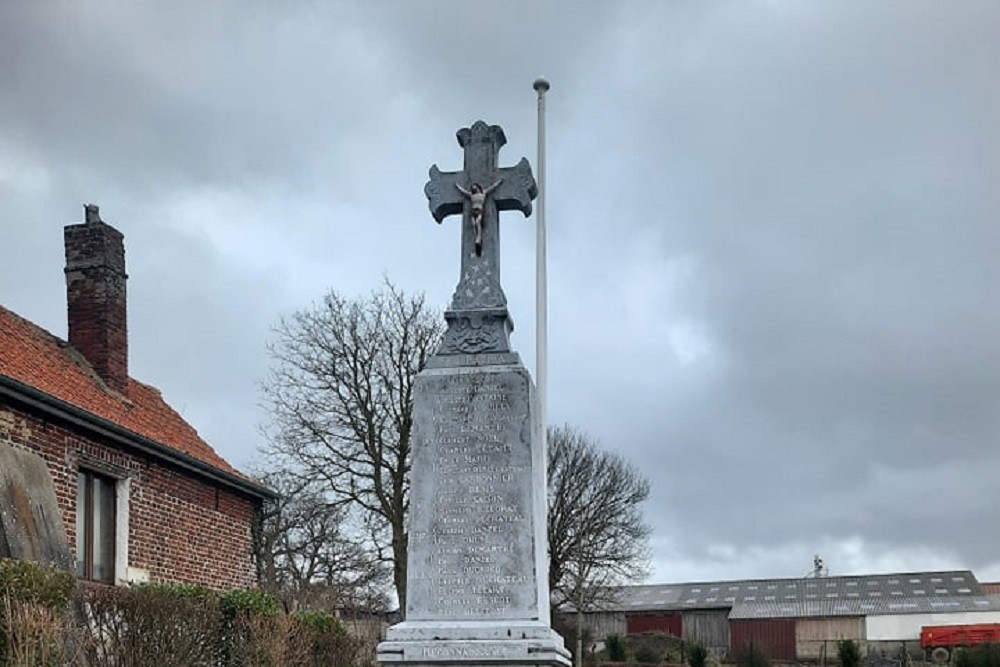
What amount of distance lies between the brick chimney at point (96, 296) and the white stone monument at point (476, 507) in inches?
385

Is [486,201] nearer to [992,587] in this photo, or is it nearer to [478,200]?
[478,200]

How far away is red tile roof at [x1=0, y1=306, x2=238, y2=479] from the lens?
1612 centimetres

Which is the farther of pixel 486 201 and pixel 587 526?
pixel 587 526

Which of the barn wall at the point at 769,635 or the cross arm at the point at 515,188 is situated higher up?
the cross arm at the point at 515,188

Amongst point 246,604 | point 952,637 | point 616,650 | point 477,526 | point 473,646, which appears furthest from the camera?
point 952,637

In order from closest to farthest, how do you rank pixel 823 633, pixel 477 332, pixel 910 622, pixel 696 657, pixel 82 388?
pixel 477 332
pixel 82 388
pixel 696 657
pixel 910 622
pixel 823 633

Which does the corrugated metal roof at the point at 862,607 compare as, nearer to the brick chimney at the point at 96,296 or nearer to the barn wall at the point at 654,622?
the barn wall at the point at 654,622

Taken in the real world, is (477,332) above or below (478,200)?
below

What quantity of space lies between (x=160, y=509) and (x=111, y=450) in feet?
5.25

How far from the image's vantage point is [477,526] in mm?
10352

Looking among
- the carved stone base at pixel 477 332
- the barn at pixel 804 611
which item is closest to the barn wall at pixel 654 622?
the barn at pixel 804 611

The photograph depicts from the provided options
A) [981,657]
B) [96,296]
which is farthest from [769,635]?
[96,296]

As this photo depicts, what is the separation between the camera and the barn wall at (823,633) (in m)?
52.7

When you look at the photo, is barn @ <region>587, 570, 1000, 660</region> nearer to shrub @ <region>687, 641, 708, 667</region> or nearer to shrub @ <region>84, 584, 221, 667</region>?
shrub @ <region>687, 641, 708, 667</region>
